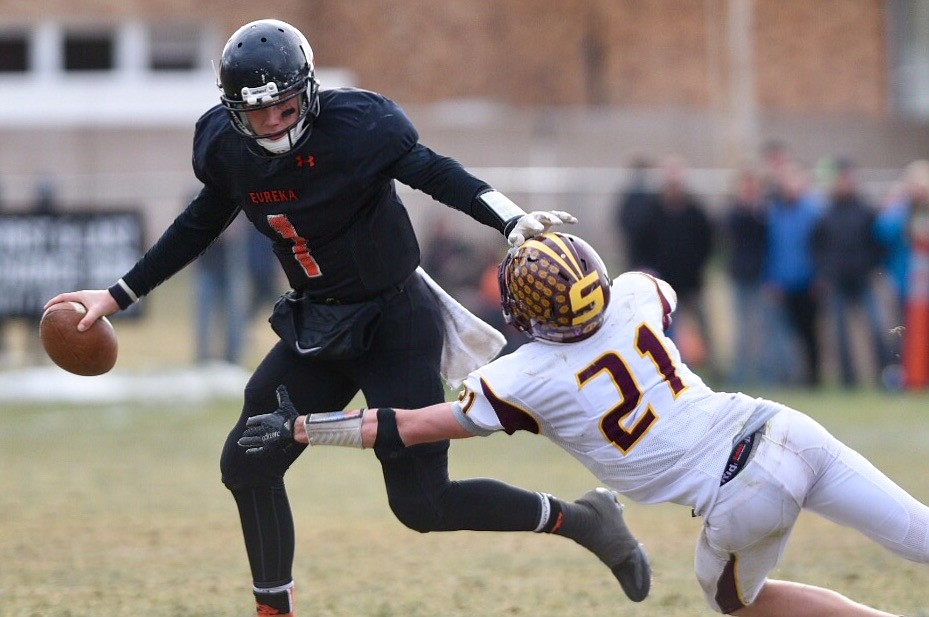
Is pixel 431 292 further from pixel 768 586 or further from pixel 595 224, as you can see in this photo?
pixel 595 224

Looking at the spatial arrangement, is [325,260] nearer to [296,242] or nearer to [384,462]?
[296,242]

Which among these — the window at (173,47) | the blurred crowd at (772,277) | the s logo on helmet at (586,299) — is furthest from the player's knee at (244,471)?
the window at (173,47)

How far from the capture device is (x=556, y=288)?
3.84 m

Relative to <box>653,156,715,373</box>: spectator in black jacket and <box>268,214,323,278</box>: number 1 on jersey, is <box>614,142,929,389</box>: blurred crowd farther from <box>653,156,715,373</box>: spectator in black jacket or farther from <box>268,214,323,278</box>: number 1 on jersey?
<box>268,214,323,278</box>: number 1 on jersey

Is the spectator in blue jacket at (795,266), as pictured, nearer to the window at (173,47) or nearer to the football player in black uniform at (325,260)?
the football player in black uniform at (325,260)

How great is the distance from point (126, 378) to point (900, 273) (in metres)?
6.81

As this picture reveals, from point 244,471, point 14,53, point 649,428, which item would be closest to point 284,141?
point 244,471

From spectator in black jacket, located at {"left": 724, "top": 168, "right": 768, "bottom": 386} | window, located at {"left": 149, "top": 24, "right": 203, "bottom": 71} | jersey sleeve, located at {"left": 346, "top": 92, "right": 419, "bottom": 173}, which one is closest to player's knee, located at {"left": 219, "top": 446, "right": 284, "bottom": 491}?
jersey sleeve, located at {"left": 346, "top": 92, "right": 419, "bottom": 173}

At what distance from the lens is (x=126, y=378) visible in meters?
12.3

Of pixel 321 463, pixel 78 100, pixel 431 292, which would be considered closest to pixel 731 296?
pixel 321 463

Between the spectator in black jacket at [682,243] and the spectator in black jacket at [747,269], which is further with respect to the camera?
the spectator in black jacket at [682,243]

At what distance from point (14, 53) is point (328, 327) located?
18563 mm

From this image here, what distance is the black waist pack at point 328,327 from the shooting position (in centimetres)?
448

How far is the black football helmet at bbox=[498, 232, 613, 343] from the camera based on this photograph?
3850 mm
